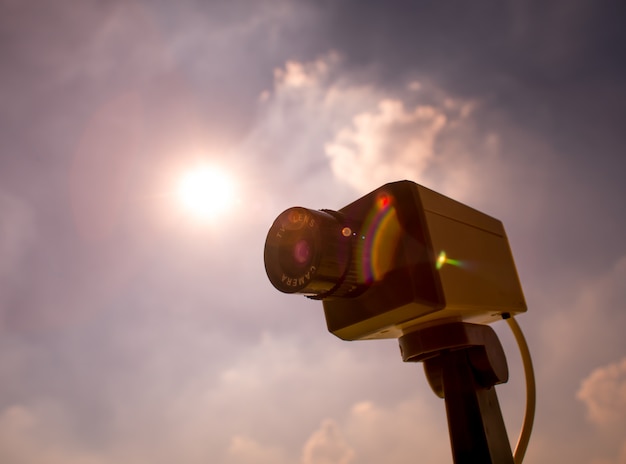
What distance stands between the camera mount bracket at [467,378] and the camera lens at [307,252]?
27 centimetres

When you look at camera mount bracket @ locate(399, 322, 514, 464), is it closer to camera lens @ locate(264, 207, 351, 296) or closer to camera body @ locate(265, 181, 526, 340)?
camera body @ locate(265, 181, 526, 340)

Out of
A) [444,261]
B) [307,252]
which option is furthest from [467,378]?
[307,252]

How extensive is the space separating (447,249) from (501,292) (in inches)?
10.8

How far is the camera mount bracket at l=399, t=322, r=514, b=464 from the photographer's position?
3.27 ft

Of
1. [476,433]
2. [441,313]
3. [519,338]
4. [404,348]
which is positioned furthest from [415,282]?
[519,338]

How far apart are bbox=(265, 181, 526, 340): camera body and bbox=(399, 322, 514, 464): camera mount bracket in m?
0.04

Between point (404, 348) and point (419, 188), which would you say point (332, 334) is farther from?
point (419, 188)

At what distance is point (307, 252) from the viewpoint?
3.50 ft

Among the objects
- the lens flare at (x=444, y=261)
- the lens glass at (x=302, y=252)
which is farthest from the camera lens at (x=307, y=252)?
the lens flare at (x=444, y=261)

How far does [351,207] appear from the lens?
1.19m

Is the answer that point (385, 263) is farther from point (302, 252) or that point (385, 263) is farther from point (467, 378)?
point (467, 378)

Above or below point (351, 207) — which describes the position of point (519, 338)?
below

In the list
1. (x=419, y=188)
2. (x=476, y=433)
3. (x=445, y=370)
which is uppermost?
(x=419, y=188)

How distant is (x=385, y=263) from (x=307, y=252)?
186 mm
